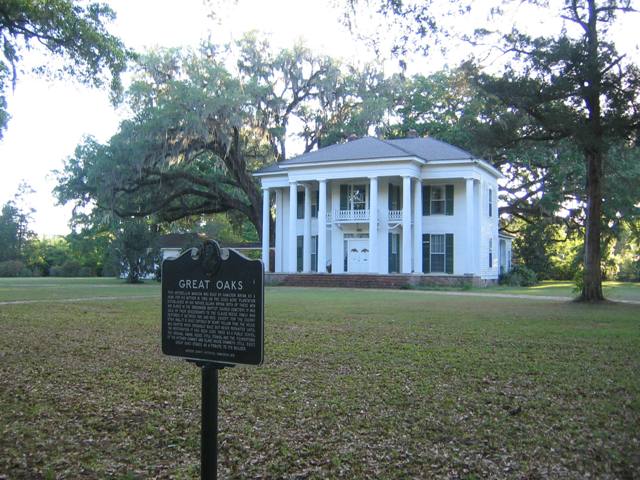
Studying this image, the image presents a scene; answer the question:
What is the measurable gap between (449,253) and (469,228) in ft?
6.11

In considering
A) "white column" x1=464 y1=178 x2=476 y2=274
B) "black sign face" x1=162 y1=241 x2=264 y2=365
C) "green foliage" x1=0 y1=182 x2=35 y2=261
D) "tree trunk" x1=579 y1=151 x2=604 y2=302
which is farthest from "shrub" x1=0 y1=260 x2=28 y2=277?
"black sign face" x1=162 y1=241 x2=264 y2=365

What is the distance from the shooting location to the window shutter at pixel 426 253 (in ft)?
119

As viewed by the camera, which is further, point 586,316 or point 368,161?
point 368,161

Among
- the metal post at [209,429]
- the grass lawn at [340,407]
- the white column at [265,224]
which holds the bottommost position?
the grass lawn at [340,407]

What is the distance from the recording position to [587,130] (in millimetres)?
17797

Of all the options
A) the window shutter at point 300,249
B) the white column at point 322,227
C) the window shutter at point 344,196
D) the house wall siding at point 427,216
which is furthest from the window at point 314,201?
the white column at point 322,227

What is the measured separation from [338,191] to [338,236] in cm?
267

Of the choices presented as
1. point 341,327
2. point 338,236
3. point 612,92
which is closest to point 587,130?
point 612,92

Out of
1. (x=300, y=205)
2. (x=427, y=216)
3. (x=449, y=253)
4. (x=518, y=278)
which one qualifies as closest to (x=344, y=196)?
Answer: (x=300, y=205)

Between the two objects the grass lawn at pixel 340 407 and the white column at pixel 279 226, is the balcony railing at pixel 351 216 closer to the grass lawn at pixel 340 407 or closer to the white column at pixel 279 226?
the white column at pixel 279 226

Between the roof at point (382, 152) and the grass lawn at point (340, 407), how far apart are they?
24.0 m

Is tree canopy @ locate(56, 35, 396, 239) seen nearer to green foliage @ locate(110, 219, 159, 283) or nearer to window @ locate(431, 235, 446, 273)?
green foliage @ locate(110, 219, 159, 283)

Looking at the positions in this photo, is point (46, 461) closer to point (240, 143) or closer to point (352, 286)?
point (352, 286)

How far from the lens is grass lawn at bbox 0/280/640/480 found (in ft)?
16.5
